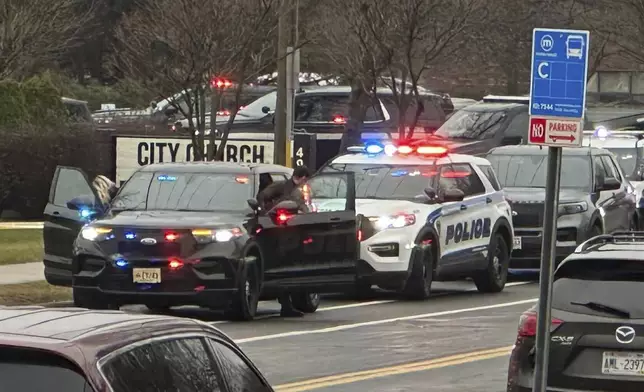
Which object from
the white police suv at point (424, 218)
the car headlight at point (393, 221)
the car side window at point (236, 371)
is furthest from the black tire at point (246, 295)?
the car side window at point (236, 371)

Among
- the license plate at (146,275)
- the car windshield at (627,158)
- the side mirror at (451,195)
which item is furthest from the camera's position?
the car windshield at (627,158)

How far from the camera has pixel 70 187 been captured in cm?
1709

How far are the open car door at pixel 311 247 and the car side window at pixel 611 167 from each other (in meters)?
7.38

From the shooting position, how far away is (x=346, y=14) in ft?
90.2

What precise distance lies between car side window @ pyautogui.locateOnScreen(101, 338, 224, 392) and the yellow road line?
19.4 feet

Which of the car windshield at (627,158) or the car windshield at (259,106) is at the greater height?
the car windshield at (259,106)

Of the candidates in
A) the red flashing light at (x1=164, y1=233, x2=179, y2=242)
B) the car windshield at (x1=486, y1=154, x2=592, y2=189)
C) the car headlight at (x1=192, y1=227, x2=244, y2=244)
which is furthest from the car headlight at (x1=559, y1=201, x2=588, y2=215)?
the red flashing light at (x1=164, y1=233, x2=179, y2=242)

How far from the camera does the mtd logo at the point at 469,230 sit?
1914cm

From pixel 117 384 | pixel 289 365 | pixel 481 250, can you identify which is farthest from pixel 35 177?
pixel 117 384

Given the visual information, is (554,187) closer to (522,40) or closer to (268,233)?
(268,233)

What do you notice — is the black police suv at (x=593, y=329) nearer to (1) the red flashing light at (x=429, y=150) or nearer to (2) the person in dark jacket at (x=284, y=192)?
(2) the person in dark jacket at (x=284, y=192)

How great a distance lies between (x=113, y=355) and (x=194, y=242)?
33.9 ft

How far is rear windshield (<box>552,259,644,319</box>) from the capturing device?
8742 mm

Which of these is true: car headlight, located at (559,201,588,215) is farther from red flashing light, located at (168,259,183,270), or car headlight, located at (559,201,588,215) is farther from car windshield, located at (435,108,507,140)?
car windshield, located at (435,108,507,140)
